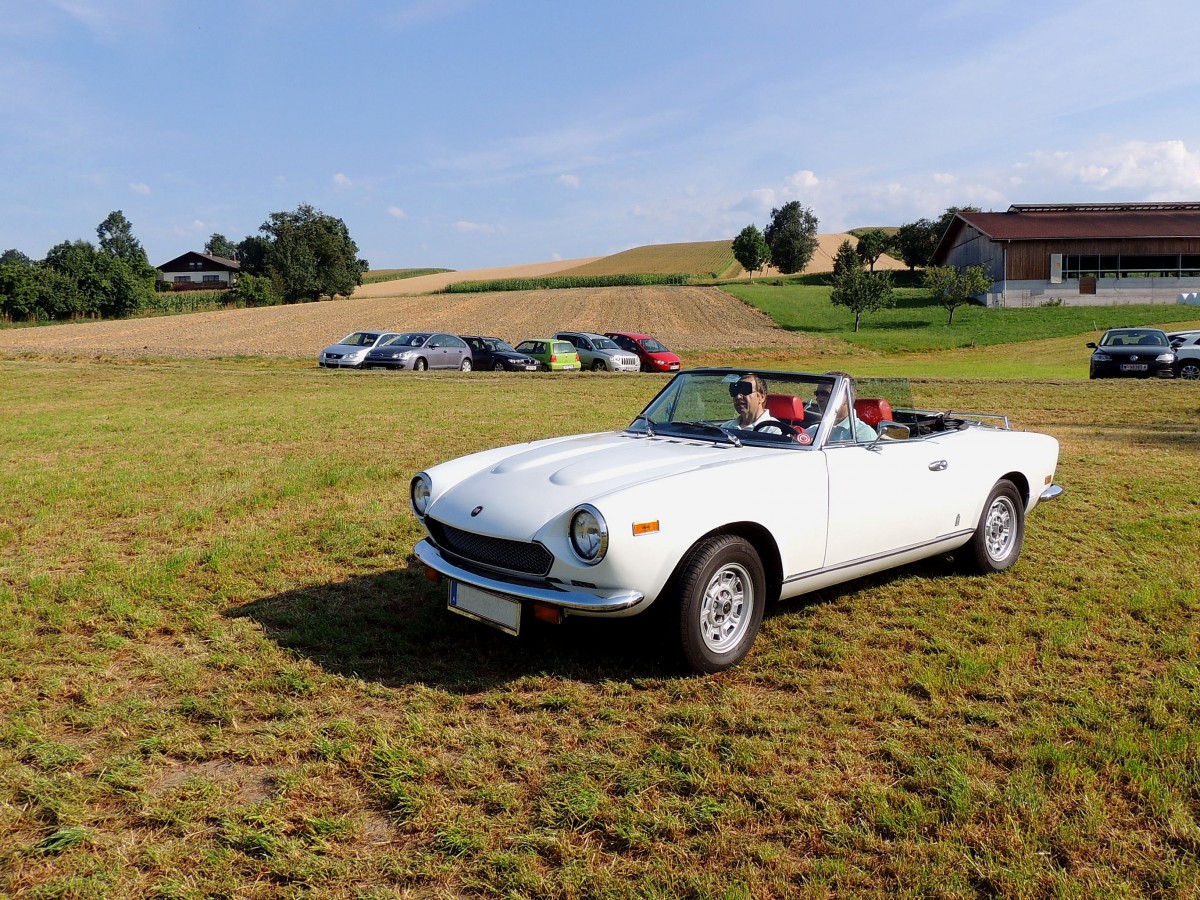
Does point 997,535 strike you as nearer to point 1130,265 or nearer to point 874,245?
point 1130,265

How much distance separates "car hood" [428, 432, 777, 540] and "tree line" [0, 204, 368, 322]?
70279 mm

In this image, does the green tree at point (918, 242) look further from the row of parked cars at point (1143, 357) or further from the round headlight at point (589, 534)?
the round headlight at point (589, 534)

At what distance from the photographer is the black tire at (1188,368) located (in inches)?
885

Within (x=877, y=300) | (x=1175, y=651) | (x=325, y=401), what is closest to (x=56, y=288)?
(x=877, y=300)

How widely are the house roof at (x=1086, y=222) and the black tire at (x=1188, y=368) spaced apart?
35530mm

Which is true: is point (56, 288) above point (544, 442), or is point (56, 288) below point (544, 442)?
above

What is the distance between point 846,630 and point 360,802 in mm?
2792

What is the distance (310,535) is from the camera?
22.2 feet

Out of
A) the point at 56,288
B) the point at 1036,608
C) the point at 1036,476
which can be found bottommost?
the point at 1036,608

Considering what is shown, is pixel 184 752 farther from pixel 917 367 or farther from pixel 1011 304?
pixel 1011 304

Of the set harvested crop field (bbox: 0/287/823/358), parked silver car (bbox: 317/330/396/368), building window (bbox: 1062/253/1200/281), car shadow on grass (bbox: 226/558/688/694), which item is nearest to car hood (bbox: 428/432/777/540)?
car shadow on grass (bbox: 226/558/688/694)

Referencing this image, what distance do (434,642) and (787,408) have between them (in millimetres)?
2368

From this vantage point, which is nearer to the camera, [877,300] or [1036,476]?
[1036,476]

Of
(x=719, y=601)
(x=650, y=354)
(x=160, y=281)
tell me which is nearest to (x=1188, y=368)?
(x=650, y=354)
